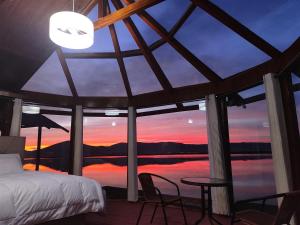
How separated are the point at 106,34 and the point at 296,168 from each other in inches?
154

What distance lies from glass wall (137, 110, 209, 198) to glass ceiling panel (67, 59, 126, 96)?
1.04 metres

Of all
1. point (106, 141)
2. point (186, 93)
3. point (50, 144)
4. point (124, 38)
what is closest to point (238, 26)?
point (186, 93)

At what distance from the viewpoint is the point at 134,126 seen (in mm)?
5430

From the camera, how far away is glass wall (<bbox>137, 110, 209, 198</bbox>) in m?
6.82

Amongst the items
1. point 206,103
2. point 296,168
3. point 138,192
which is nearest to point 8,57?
point 206,103

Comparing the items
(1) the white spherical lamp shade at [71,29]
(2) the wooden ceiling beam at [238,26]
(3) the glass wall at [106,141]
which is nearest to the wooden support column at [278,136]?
(2) the wooden ceiling beam at [238,26]

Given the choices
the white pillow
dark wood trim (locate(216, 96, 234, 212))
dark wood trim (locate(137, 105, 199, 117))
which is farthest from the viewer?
dark wood trim (locate(137, 105, 199, 117))

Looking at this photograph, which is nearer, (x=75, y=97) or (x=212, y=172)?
(x=212, y=172)

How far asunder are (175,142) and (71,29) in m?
7.48

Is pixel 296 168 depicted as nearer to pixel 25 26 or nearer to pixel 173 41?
pixel 173 41

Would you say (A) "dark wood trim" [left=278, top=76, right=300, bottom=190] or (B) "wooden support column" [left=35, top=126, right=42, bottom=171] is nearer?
(A) "dark wood trim" [left=278, top=76, right=300, bottom=190]

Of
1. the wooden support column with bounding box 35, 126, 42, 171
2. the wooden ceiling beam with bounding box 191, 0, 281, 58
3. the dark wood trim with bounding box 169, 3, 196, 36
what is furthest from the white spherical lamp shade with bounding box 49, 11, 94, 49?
the wooden support column with bounding box 35, 126, 42, 171

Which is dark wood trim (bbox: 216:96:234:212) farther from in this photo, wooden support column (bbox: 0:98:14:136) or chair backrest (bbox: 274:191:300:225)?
wooden support column (bbox: 0:98:14:136)

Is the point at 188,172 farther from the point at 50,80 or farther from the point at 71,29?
the point at 71,29
